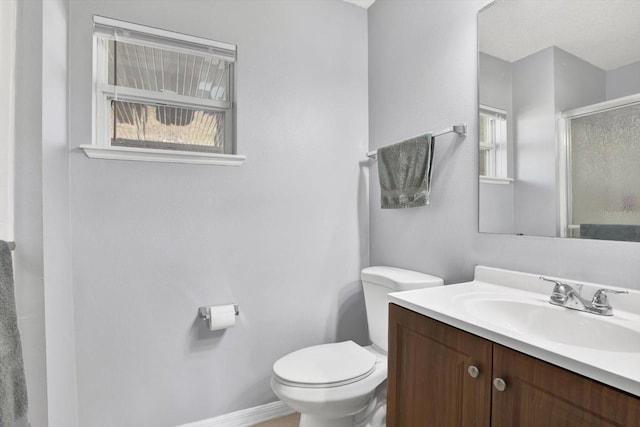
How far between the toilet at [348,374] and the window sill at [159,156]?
96 cm

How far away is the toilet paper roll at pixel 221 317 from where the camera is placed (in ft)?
5.32

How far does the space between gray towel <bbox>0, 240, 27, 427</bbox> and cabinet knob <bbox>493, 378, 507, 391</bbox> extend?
3.77ft

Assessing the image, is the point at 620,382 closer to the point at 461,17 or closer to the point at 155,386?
the point at 461,17

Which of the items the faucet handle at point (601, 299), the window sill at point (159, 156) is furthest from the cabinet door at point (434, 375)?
the window sill at point (159, 156)

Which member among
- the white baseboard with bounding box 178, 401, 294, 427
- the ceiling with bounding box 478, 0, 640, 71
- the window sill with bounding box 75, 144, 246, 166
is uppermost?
the ceiling with bounding box 478, 0, 640, 71

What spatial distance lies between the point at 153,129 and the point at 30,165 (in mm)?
776

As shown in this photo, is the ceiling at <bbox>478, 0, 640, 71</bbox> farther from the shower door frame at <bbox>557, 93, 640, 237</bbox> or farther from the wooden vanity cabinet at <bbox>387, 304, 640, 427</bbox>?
the wooden vanity cabinet at <bbox>387, 304, 640, 427</bbox>

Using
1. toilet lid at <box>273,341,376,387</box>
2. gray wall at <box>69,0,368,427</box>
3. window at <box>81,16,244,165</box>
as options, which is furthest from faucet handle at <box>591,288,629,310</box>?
window at <box>81,16,244,165</box>

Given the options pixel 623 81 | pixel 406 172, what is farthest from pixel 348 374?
pixel 623 81

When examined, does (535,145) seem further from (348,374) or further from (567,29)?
(348,374)

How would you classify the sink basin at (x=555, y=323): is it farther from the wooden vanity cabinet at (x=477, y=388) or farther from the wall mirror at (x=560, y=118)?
the wall mirror at (x=560, y=118)

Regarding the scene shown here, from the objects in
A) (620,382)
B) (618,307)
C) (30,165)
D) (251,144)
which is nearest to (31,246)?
(30,165)

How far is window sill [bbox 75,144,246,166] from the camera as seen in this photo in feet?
4.82

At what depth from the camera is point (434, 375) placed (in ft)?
3.12
